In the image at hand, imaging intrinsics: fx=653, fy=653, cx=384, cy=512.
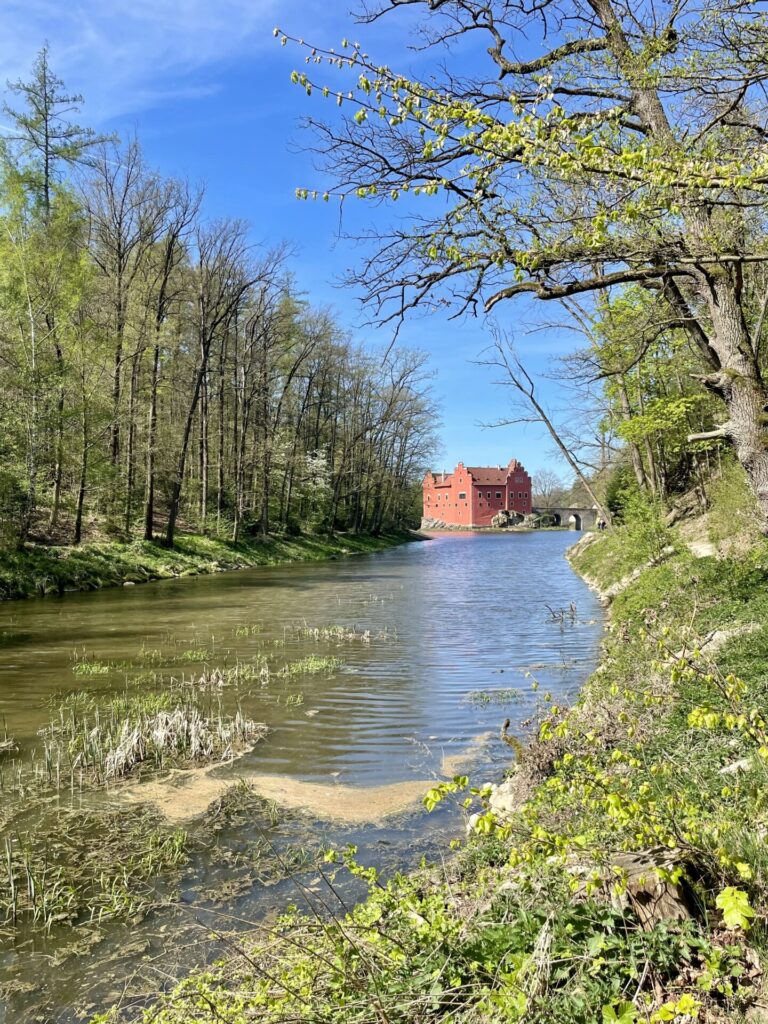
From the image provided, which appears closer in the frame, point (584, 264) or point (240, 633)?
point (584, 264)

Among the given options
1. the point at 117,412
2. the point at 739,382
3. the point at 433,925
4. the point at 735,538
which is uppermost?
the point at 117,412

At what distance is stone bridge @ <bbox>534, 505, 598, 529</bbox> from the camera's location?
311 ft

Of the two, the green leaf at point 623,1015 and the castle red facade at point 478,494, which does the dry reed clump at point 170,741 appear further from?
the castle red facade at point 478,494

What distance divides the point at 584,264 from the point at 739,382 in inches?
73.0

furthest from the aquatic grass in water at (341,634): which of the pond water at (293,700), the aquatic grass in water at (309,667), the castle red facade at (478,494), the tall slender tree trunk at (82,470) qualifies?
the castle red facade at (478,494)

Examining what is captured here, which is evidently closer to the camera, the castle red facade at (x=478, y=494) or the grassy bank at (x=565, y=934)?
the grassy bank at (x=565, y=934)

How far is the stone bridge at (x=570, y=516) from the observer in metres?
94.8

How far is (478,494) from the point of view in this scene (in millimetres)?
107250

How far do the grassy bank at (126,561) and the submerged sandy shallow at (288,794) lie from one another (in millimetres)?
14617

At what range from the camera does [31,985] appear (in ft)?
11.5

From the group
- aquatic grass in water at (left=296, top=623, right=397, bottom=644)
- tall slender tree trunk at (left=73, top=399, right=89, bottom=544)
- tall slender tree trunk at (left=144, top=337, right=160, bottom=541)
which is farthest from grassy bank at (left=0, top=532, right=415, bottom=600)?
aquatic grass in water at (left=296, top=623, right=397, bottom=644)

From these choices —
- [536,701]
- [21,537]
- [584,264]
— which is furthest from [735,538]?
[21,537]

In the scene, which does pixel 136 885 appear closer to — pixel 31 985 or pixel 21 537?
pixel 31 985

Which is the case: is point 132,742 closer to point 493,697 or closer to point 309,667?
point 309,667
